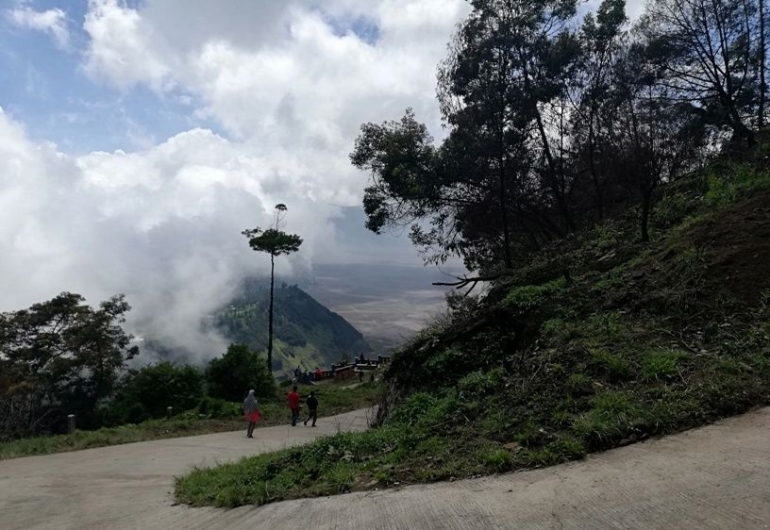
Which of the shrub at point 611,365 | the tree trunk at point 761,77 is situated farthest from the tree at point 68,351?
the tree trunk at point 761,77

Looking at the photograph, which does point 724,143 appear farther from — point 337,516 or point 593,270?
point 337,516

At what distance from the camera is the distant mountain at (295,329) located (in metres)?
73.8

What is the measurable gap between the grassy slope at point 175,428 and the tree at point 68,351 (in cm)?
1329

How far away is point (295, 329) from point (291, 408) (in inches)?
2462

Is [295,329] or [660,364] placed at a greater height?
[295,329]

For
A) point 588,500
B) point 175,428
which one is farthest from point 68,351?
point 588,500

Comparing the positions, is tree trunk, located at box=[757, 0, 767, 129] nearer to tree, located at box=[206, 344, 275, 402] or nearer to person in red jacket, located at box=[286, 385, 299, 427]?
person in red jacket, located at box=[286, 385, 299, 427]

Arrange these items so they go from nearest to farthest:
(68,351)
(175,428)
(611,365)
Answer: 1. (611,365)
2. (175,428)
3. (68,351)

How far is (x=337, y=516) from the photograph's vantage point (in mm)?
4496

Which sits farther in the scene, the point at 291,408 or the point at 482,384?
the point at 291,408

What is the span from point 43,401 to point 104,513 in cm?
2530

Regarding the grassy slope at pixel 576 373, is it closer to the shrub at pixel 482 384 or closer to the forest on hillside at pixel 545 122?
the shrub at pixel 482 384

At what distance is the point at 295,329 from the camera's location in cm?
7844

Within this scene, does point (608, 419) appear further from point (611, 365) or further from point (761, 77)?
point (761, 77)
